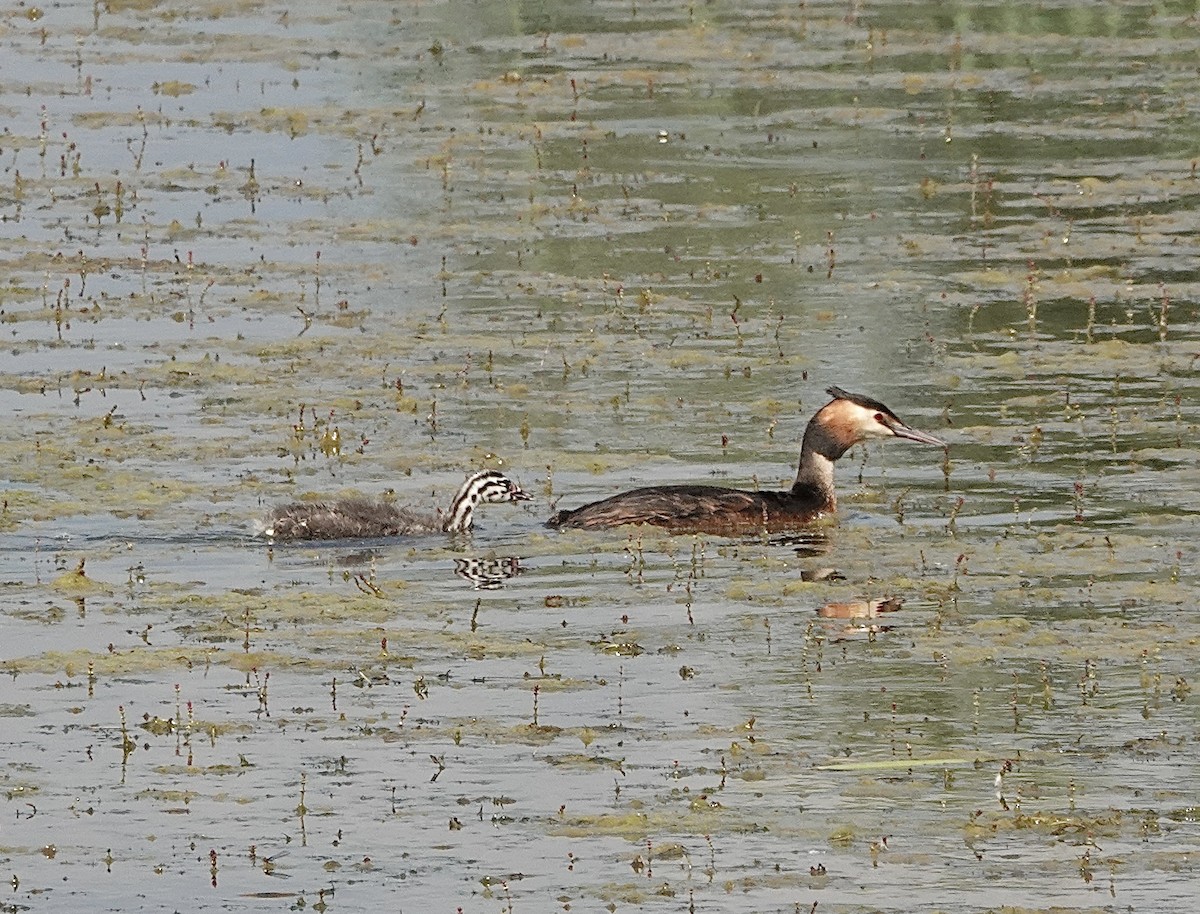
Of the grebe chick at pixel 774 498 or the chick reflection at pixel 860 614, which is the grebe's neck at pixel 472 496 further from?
the chick reflection at pixel 860 614

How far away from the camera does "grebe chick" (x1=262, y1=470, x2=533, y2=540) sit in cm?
1469

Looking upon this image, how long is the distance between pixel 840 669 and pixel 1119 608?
1.56 metres

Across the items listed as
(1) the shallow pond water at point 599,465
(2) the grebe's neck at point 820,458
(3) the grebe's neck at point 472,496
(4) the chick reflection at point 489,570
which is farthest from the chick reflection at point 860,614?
A: (3) the grebe's neck at point 472,496

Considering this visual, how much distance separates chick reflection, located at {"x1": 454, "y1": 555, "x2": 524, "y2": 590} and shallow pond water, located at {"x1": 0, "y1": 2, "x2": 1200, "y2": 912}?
0.13ft

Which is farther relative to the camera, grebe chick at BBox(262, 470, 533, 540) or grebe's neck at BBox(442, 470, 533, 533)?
grebe's neck at BBox(442, 470, 533, 533)

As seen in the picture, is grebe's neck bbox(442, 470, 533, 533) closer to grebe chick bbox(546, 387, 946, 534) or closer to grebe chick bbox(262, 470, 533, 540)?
grebe chick bbox(262, 470, 533, 540)

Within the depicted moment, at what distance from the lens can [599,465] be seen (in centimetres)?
1630

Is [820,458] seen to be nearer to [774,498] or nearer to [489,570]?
[774,498]

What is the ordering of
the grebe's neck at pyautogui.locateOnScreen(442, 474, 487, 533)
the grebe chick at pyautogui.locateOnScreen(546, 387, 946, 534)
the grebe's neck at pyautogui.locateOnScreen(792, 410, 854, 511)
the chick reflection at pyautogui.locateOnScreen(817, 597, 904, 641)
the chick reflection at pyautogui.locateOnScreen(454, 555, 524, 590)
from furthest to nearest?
1. the grebe's neck at pyautogui.locateOnScreen(792, 410, 854, 511)
2. the grebe's neck at pyautogui.locateOnScreen(442, 474, 487, 533)
3. the grebe chick at pyautogui.locateOnScreen(546, 387, 946, 534)
4. the chick reflection at pyautogui.locateOnScreen(454, 555, 524, 590)
5. the chick reflection at pyautogui.locateOnScreen(817, 597, 904, 641)

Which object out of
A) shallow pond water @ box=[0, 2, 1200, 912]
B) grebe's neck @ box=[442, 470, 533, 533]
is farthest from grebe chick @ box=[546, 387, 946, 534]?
grebe's neck @ box=[442, 470, 533, 533]

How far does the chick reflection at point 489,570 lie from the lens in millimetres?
14000

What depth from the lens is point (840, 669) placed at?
1214 cm

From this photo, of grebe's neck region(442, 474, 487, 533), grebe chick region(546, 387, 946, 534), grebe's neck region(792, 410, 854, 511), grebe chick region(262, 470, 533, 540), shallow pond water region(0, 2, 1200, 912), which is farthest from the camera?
grebe's neck region(792, 410, 854, 511)

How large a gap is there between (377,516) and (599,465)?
1.79 m
